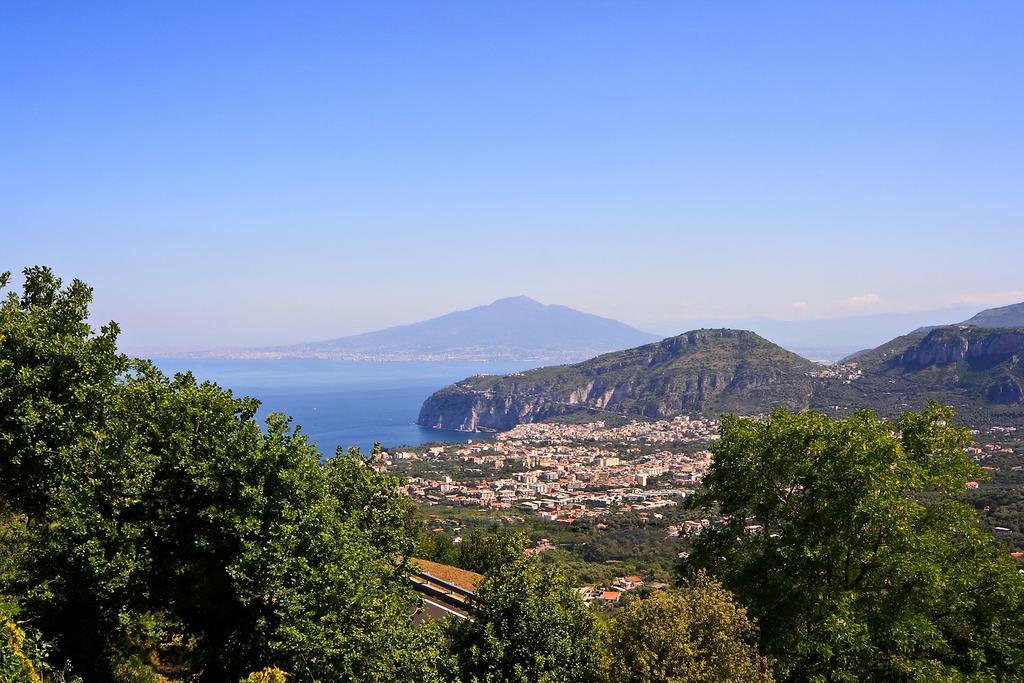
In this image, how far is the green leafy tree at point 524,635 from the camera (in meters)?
9.72

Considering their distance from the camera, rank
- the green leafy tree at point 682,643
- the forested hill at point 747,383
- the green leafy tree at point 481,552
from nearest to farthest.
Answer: the green leafy tree at point 682,643 < the green leafy tree at point 481,552 < the forested hill at point 747,383

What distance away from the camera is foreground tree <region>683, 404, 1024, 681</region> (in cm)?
995

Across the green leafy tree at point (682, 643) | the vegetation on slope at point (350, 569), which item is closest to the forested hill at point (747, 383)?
the vegetation on slope at point (350, 569)

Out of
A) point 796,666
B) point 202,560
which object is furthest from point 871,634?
point 202,560

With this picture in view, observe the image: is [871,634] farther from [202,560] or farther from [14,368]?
[14,368]

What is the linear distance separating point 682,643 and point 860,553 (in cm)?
469

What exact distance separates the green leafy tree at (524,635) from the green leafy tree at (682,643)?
593mm

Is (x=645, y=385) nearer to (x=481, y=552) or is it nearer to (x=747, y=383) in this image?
(x=747, y=383)

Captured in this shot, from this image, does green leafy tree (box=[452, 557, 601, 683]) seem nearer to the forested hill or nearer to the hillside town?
the hillside town

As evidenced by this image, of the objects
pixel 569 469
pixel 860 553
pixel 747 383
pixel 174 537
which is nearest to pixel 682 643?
pixel 860 553

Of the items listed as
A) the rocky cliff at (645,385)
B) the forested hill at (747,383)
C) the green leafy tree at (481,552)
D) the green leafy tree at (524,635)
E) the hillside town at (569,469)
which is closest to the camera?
the green leafy tree at (524,635)

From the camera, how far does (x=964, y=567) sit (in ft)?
35.7

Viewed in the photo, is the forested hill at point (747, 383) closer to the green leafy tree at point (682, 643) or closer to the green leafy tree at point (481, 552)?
the green leafy tree at point (481, 552)

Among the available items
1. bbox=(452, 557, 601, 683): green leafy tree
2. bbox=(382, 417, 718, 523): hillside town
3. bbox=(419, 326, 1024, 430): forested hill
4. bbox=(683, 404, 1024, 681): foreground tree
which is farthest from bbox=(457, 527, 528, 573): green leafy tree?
bbox=(419, 326, 1024, 430): forested hill
